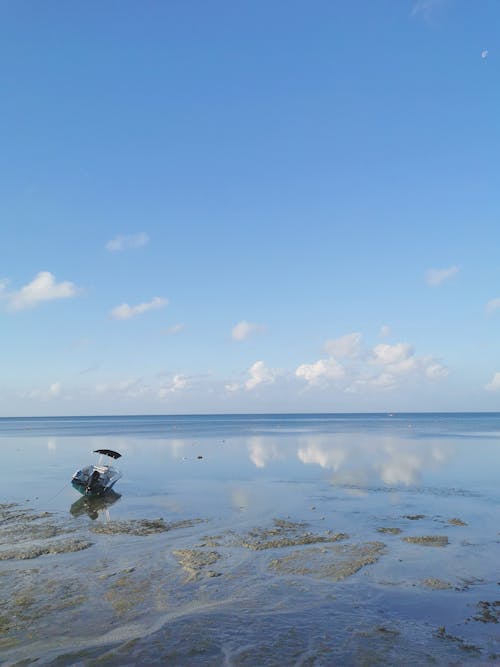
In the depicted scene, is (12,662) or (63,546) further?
(63,546)

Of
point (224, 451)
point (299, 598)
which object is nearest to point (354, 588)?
point (299, 598)

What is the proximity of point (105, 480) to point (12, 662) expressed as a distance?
24439mm

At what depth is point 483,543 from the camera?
20.6 metres

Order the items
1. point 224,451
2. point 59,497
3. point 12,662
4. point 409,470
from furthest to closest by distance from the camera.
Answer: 1. point 224,451
2. point 409,470
3. point 59,497
4. point 12,662

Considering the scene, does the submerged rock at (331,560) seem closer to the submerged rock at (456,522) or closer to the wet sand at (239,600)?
the wet sand at (239,600)

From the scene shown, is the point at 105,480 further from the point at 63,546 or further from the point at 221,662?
the point at 221,662

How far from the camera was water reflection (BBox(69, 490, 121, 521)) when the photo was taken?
2833 cm

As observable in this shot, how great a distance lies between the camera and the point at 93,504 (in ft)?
102

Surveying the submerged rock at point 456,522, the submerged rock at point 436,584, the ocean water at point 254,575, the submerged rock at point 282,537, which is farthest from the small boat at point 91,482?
the submerged rock at point 436,584

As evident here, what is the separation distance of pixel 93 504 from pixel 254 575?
17.8 metres

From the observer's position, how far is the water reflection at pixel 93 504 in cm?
2833

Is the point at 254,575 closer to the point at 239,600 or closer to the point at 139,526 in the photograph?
the point at 239,600

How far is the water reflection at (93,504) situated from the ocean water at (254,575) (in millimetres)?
196

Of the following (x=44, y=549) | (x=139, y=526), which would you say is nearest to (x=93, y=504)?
(x=139, y=526)
